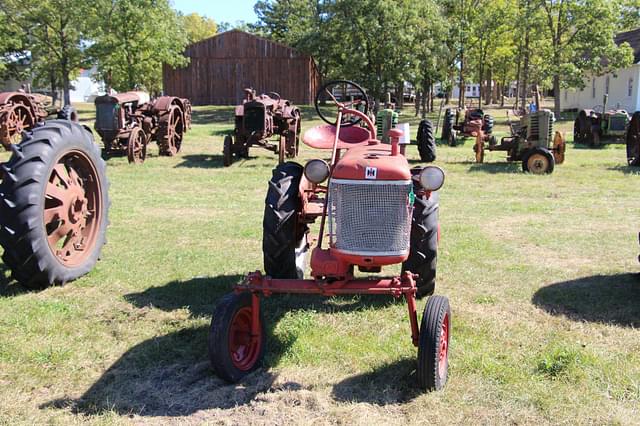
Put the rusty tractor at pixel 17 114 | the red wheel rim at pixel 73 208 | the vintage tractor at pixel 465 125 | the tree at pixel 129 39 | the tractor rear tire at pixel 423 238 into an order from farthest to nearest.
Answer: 1. the tree at pixel 129 39
2. the vintage tractor at pixel 465 125
3. the rusty tractor at pixel 17 114
4. the red wheel rim at pixel 73 208
5. the tractor rear tire at pixel 423 238

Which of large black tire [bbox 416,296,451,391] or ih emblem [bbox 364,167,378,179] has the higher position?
ih emblem [bbox 364,167,378,179]

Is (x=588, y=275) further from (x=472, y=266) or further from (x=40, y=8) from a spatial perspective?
(x=40, y=8)

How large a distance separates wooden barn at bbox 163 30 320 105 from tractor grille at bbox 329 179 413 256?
33003 millimetres

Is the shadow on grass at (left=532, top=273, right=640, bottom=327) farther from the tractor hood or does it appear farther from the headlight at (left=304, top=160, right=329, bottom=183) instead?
the headlight at (left=304, top=160, right=329, bottom=183)

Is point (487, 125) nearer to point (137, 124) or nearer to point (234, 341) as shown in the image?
point (137, 124)

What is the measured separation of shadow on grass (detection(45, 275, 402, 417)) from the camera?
3.48 meters

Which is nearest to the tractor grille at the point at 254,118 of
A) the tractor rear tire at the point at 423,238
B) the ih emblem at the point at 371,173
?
the tractor rear tire at the point at 423,238

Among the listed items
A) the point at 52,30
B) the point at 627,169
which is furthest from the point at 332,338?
the point at 52,30

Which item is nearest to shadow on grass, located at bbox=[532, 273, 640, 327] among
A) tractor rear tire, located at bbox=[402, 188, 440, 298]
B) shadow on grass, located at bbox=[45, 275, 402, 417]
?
tractor rear tire, located at bbox=[402, 188, 440, 298]

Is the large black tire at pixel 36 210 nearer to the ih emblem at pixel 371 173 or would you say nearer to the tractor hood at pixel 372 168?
the tractor hood at pixel 372 168

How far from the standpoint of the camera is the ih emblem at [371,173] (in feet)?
12.2

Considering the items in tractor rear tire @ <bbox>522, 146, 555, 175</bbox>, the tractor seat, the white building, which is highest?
A: the white building

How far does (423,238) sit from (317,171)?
0.96 metres

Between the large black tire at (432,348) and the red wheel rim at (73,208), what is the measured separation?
3263 mm
